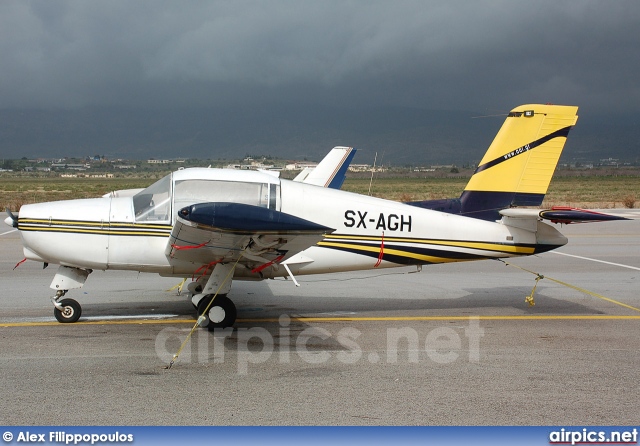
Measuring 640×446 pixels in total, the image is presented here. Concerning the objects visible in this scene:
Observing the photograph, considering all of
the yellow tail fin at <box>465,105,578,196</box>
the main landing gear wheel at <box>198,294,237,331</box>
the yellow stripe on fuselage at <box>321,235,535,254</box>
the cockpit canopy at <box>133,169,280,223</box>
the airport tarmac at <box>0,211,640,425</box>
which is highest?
the yellow tail fin at <box>465,105,578,196</box>

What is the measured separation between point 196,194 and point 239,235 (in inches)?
50.9

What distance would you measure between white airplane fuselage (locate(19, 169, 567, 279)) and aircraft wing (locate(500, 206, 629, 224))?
225 millimetres

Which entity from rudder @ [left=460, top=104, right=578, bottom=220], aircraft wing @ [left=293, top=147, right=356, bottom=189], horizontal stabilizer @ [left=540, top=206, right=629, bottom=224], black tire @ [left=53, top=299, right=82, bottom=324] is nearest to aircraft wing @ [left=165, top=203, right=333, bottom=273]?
black tire @ [left=53, top=299, right=82, bottom=324]

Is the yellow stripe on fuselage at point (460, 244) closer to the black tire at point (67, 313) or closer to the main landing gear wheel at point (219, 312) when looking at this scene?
the main landing gear wheel at point (219, 312)

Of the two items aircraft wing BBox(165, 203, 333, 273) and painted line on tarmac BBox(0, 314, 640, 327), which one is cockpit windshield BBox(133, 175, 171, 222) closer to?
aircraft wing BBox(165, 203, 333, 273)

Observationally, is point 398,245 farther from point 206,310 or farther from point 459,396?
point 459,396

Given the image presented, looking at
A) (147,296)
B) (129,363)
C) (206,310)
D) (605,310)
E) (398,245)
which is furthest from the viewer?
(147,296)

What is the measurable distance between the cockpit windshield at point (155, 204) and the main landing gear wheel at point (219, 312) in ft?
3.88

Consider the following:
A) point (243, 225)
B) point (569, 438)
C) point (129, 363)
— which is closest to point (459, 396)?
point (569, 438)

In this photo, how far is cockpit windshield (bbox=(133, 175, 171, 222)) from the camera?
8781mm

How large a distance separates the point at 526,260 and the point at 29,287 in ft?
34.5

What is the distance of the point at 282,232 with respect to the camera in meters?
7.47

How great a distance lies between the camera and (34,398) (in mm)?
5984

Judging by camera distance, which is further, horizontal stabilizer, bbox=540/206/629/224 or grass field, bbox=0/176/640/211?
grass field, bbox=0/176/640/211
